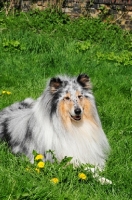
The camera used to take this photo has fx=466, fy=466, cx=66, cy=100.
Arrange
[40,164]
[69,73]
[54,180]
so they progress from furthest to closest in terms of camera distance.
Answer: [69,73]
[40,164]
[54,180]

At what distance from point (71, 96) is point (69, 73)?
3.49 meters

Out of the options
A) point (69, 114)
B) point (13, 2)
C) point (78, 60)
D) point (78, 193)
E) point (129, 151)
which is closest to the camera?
point (78, 193)

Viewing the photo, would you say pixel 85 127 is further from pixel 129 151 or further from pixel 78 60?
pixel 78 60

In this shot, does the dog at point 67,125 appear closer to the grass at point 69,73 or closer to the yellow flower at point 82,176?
the grass at point 69,73

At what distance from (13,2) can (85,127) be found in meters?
10.1

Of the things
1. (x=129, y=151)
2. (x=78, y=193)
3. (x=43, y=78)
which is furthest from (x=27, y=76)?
(x=78, y=193)

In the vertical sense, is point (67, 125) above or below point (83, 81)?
below

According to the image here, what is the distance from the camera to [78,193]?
4.23m

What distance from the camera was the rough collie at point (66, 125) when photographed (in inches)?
189

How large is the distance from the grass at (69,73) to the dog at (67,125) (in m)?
0.22

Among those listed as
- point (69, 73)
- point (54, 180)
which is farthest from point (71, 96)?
point (69, 73)

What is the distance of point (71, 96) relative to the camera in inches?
189

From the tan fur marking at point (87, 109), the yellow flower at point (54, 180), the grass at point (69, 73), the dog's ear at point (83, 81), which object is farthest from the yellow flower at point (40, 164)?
the dog's ear at point (83, 81)

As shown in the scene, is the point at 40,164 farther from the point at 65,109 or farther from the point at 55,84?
the point at 55,84
